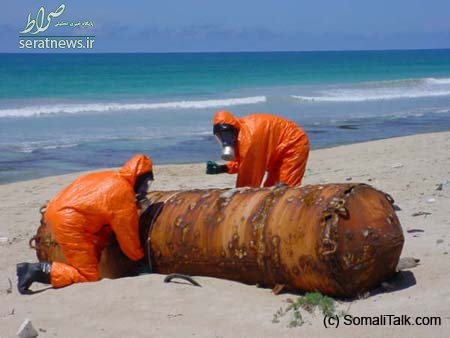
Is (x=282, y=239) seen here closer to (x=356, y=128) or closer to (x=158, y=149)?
(x=158, y=149)

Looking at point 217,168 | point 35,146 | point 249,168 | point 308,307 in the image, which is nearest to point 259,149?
point 249,168

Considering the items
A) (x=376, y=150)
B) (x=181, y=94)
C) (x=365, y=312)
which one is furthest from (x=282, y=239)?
(x=181, y=94)

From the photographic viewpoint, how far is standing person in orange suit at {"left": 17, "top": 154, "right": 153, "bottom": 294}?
6688 millimetres

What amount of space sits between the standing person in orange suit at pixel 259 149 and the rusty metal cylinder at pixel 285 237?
39.7 inches

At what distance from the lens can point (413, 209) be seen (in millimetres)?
9227

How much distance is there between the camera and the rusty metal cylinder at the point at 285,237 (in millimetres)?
5980

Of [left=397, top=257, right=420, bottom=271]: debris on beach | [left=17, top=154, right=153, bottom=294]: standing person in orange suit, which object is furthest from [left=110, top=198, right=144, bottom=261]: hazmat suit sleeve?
[left=397, top=257, right=420, bottom=271]: debris on beach

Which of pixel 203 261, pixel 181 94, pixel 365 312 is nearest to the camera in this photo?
pixel 365 312

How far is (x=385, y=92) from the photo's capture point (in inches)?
1592

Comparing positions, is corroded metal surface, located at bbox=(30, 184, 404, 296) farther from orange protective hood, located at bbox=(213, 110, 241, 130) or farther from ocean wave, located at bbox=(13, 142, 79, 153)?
ocean wave, located at bbox=(13, 142, 79, 153)

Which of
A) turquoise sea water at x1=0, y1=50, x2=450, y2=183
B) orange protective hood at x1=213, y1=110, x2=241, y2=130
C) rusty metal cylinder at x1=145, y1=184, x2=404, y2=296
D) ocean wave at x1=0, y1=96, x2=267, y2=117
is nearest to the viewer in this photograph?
rusty metal cylinder at x1=145, y1=184, x2=404, y2=296

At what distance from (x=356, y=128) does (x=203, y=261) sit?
16.5 meters

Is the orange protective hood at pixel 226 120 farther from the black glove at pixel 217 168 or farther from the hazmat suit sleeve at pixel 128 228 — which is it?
the hazmat suit sleeve at pixel 128 228

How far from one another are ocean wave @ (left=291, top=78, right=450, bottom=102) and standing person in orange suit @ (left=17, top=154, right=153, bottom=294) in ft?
92.6
